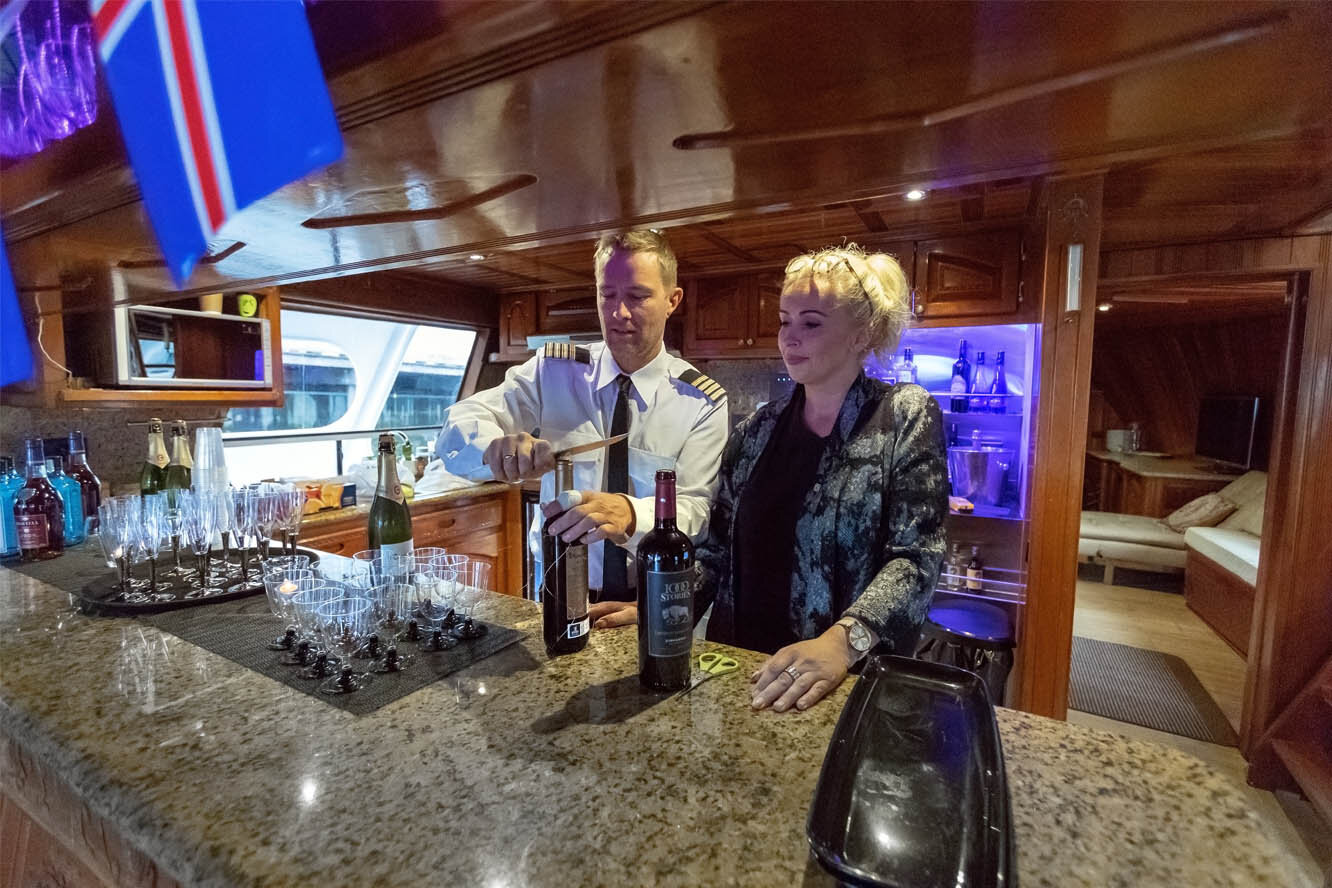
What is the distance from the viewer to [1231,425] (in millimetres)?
5160

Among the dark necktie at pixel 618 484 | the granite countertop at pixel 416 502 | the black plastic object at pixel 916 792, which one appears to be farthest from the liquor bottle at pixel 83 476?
the black plastic object at pixel 916 792

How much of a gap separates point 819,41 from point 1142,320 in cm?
641

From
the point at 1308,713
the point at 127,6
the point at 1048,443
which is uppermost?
the point at 127,6

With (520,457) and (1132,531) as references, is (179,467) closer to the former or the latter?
(520,457)

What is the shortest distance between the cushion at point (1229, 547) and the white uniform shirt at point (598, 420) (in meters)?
3.36

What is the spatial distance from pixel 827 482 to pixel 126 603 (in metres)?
1.41

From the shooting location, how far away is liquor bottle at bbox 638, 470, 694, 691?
83cm

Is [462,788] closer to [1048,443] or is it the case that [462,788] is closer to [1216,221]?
[1048,443]

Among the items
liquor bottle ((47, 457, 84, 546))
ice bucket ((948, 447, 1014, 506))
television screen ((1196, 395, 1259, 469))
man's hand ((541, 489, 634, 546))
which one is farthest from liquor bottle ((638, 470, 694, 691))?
television screen ((1196, 395, 1259, 469))

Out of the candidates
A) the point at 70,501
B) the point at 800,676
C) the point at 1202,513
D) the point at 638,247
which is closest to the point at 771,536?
the point at 800,676

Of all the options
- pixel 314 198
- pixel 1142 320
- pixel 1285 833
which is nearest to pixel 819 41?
pixel 314 198

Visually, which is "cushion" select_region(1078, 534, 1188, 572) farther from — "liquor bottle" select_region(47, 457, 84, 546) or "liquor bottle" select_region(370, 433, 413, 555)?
"liquor bottle" select_region(47, 457, 84, 546)

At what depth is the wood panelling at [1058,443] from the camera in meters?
2.06

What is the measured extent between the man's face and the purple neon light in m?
0.93
